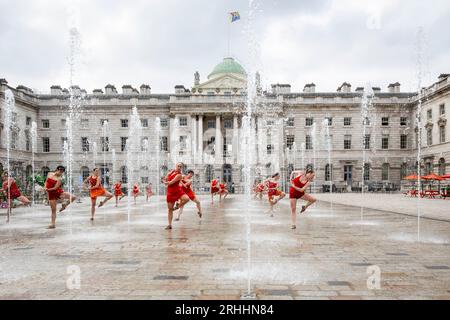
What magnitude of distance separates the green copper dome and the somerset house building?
1387 cm

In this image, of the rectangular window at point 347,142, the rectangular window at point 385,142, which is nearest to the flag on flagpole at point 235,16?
the rectangular window at point 347,142

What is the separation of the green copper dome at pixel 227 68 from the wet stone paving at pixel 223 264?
60.7 meters

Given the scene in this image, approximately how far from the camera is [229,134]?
190 ft

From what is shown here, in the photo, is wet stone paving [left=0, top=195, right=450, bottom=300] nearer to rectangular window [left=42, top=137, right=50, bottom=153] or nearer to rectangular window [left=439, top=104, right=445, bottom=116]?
rectangular window [left=439, top=104, right=445, bottom=116]

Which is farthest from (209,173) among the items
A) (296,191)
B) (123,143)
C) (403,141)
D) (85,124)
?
(296,191)

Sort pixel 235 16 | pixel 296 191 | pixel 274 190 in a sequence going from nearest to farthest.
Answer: pixel 296 191 < pixel 274 190 < pixel 235 16

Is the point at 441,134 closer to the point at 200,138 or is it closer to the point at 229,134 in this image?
the point at 229,134

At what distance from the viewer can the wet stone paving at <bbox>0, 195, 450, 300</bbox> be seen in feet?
16.4

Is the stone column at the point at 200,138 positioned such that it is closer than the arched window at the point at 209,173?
Yes

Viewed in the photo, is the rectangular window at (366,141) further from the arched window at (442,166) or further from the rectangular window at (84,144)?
the rectangular window at (84,144)

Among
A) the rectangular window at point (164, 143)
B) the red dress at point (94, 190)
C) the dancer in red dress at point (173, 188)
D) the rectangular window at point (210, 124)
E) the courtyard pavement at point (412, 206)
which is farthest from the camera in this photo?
the rectangular window at point (210, 124)

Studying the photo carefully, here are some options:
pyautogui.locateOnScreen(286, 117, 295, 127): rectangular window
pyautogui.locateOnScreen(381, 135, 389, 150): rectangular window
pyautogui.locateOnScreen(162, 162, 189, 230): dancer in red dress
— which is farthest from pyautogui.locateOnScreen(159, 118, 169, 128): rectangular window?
pyautogui.locateOnScreen(162, 162, 189, 230): dancer in red dress

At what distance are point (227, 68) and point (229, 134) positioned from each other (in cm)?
1664

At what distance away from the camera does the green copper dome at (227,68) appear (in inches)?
2750
